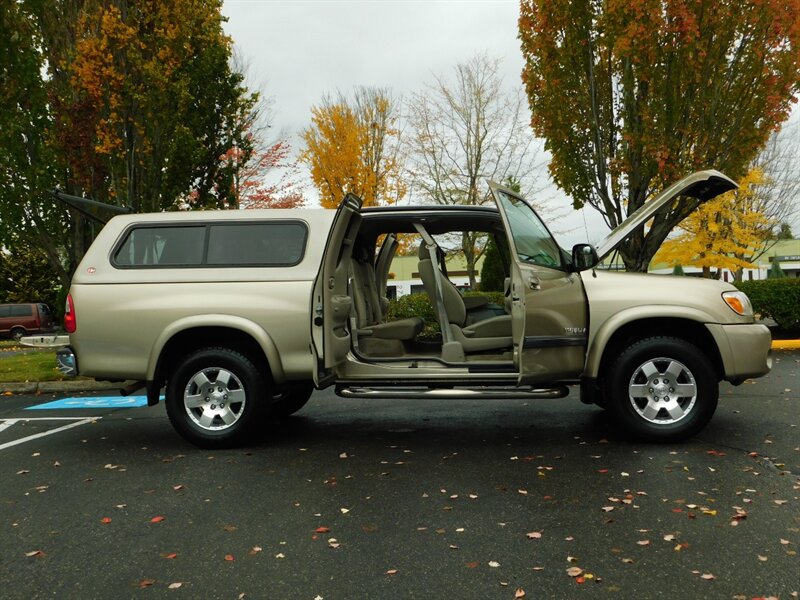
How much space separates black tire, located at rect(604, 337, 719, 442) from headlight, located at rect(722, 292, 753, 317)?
0.47 metres

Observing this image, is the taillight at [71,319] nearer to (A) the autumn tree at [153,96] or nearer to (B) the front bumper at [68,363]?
(B) the front bumper at [68,363]

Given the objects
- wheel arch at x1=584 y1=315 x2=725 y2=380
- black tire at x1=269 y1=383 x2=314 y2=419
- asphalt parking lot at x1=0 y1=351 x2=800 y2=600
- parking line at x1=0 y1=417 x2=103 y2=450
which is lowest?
parking line at x1=0 y1=417 x2=103 y2=450

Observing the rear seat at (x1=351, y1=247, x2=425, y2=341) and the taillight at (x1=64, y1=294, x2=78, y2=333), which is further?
the rear seat at (x1=351, y1=247, x2=425, y2=341)

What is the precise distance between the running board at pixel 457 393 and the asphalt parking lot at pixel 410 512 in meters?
0.46

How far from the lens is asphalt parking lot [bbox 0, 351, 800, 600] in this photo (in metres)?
3.22

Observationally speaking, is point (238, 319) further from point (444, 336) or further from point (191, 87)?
point (191, 87)

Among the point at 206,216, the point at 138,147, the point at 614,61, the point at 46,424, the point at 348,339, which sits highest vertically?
the point at 614,61

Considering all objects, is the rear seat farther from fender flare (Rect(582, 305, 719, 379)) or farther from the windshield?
fender flare (Rect(582, 305, 719, 379))

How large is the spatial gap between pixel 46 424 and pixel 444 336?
4457 mm

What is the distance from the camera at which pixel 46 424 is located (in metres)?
7.42

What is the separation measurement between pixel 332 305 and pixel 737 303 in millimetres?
3326

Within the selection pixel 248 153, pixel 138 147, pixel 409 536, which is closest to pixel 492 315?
pixel 409 536

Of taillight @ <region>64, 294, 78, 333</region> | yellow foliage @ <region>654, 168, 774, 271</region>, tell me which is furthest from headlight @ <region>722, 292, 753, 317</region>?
yellow foliage @ <region>654, 168, 774, 271</region>

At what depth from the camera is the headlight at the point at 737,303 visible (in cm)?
560
